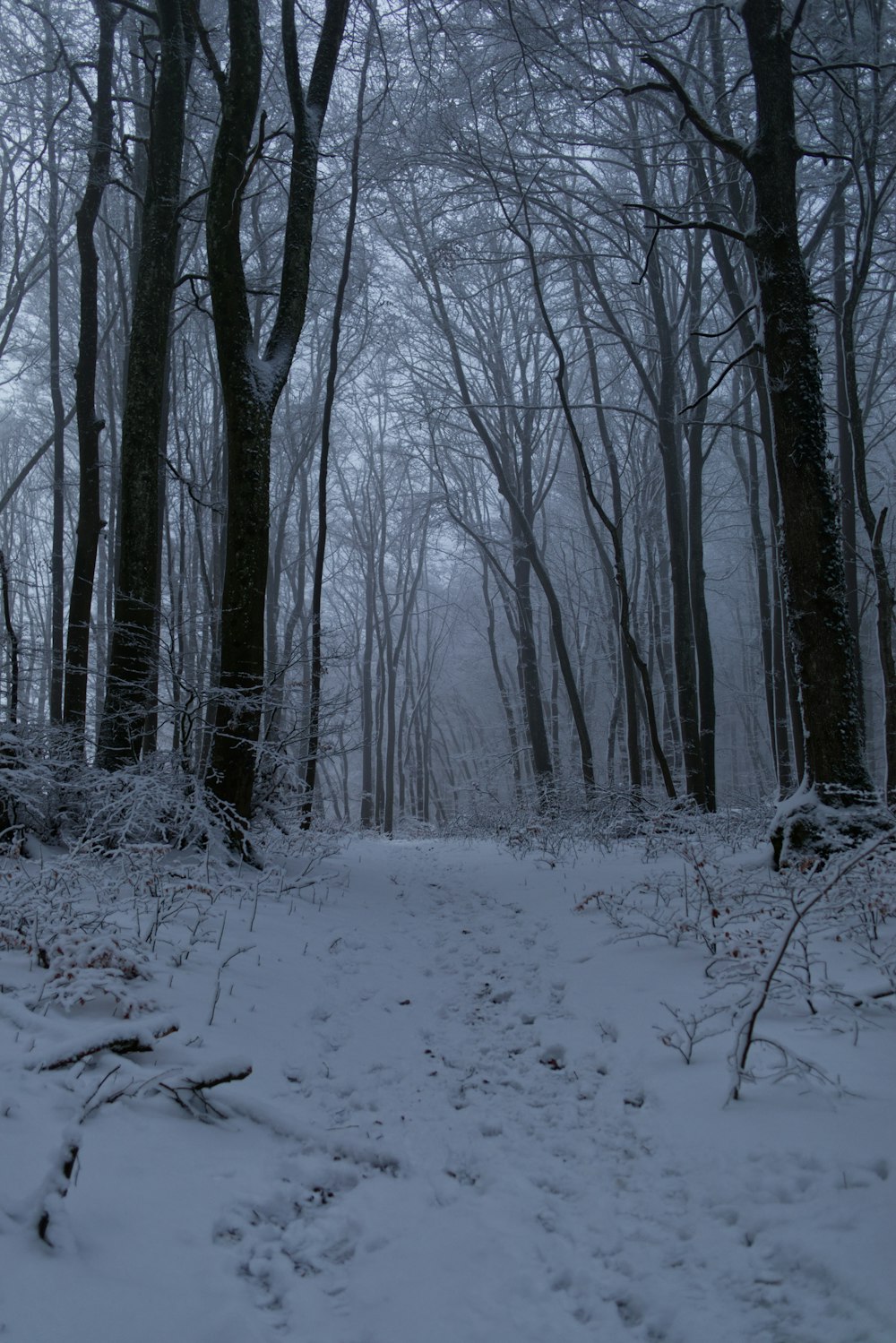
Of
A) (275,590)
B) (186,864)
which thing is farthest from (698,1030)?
(275,590)

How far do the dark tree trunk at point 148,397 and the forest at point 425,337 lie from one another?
0.04m

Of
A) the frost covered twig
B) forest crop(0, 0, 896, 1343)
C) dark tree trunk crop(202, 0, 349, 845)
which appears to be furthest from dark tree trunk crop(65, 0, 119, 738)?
the frost covered twig

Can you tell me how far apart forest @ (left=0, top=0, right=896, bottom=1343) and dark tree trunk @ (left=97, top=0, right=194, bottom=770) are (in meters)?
0.04

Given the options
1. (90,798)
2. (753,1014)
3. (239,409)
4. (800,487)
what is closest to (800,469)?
(800,487)

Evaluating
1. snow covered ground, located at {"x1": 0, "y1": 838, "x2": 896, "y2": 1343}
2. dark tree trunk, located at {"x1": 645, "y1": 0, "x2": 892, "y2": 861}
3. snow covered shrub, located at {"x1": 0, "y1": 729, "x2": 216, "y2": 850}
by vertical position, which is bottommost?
snow covered ground, located at {"x1": 0, "y1": 838, "x2": 896, "y2": 1343}

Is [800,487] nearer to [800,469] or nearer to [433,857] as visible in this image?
[800,469]

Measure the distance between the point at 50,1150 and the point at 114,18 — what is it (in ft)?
37.2

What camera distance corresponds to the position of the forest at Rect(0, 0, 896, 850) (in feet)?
19.3

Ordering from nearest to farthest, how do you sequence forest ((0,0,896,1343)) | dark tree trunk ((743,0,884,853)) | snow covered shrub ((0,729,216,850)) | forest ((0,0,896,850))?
forest ((0,0,896,1343)) → snow covered shrub ((0,729,216,850)) → dark tree trunk ((743,0,884,853)) → forest ((0,0,896,850))

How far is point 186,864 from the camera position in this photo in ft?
16.9

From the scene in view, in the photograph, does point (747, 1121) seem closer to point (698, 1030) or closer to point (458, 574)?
point (698, 1030)

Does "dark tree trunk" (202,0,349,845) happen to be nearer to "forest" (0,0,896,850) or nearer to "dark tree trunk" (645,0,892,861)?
"forest" (0,0,896,850)

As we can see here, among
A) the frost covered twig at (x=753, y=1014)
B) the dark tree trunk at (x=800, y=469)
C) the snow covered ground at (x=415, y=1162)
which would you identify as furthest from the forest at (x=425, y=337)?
the frost covered twig at (x=753, y=1014)

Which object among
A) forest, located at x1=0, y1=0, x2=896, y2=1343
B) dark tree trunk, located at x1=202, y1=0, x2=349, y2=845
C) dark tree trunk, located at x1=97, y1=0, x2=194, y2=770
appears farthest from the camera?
dark tree trunk, located at x1=97, y1=0, x2=194, y2=770
